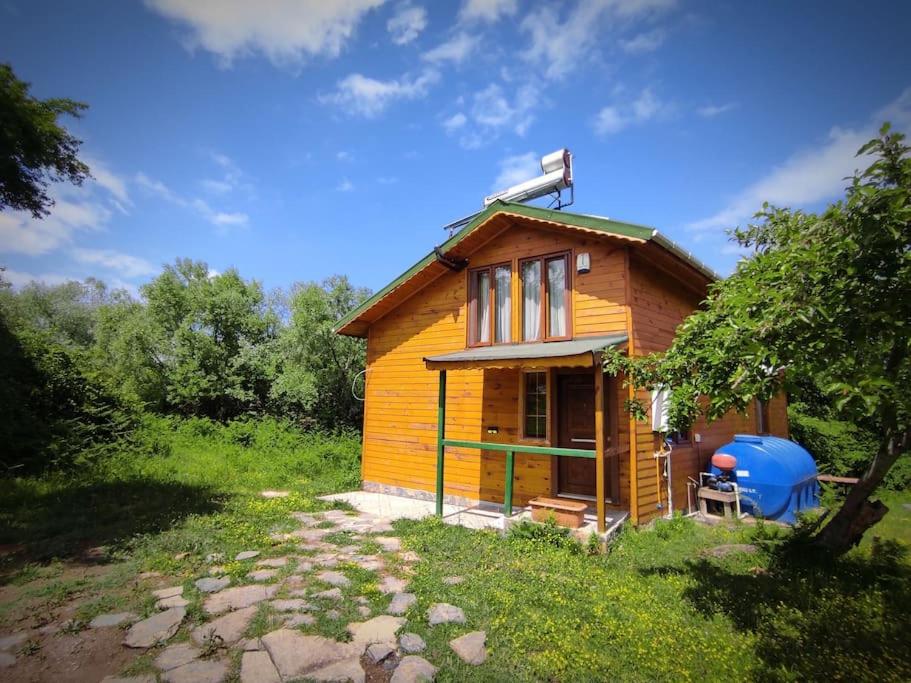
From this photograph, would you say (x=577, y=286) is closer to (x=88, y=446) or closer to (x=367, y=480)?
(x=367, y=480)

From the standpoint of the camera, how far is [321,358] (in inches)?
766

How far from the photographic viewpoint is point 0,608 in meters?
4.48

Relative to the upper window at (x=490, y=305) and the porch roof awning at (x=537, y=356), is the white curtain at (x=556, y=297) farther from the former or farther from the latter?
the upper window at (x=490, y=305)

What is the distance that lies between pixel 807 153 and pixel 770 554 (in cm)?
716

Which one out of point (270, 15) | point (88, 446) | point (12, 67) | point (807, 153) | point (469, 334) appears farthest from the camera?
point (88, 446)

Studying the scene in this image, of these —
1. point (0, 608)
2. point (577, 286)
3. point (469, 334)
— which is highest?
point (577, 286)

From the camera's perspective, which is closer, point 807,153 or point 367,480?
point 807,153

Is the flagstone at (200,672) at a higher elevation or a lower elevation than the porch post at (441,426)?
lower

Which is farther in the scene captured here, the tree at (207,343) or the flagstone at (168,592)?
the tree at (207,343)

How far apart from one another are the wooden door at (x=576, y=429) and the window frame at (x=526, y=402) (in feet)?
0.94

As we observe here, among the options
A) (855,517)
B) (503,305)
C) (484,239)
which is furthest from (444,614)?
(484,239)

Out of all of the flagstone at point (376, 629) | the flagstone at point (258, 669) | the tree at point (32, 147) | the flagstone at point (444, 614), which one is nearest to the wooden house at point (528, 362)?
the flagstone at point (444, 614)

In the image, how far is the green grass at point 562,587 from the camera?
3.64 metres

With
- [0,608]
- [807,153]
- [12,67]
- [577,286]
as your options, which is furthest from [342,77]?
[0,608]
